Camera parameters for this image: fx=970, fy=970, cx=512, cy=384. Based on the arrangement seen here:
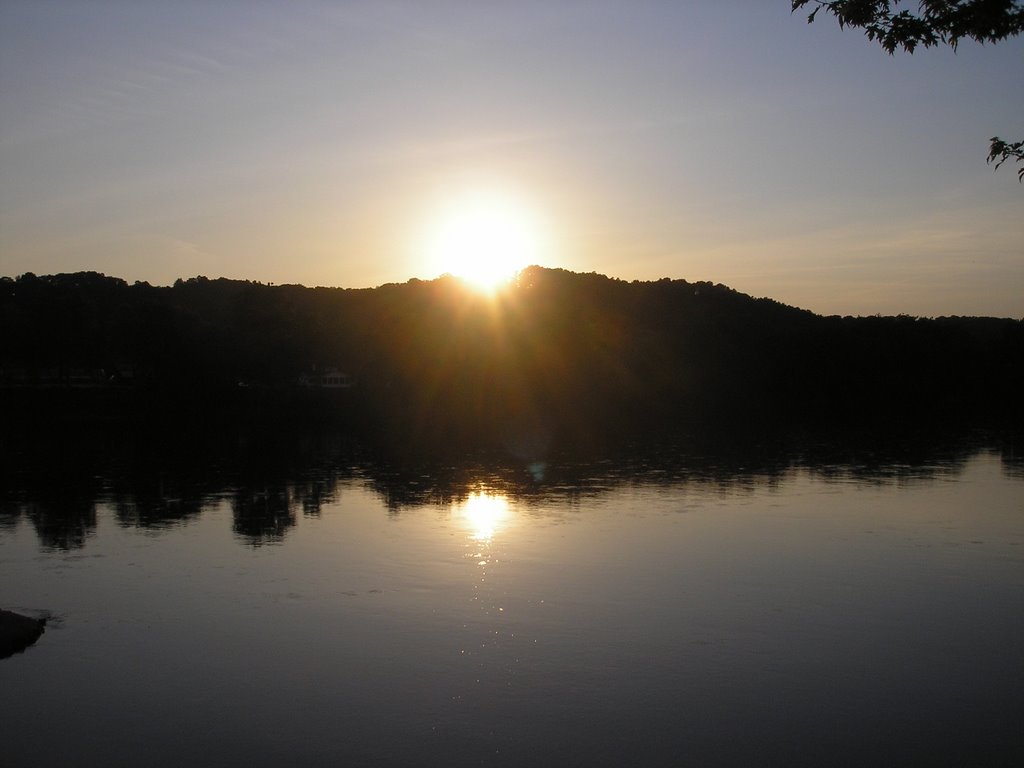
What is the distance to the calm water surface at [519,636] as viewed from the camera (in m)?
9.74

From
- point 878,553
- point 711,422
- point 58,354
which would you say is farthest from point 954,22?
point 58,354

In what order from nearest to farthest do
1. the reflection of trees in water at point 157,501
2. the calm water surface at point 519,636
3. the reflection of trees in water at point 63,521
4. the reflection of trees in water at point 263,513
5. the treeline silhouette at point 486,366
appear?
the calm water surface at point 519,636, the reflection of trees in water at point 63,521, the reflection of trees in water at point 263,513, the reflection of trees in water at point 157,501, the treeline silhouette at point 486,366

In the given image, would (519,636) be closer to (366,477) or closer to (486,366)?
(366,477)

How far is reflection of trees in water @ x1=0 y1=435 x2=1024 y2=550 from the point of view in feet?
79.4

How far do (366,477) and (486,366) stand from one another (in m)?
51.3

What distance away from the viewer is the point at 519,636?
13148mm

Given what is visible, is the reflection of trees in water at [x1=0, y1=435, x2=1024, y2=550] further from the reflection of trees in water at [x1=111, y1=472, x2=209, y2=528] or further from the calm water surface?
the calm water surface

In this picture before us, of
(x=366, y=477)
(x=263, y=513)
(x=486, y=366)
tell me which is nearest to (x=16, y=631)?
(x=263, y=513)

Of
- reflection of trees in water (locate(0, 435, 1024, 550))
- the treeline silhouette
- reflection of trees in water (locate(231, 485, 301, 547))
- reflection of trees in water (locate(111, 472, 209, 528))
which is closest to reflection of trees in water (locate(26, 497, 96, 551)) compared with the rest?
reflection of trees in water (locate(0, 435, 1024, 550))

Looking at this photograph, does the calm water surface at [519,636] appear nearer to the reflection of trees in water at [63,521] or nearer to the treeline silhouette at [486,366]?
the reflection of trees in water at [63,521]

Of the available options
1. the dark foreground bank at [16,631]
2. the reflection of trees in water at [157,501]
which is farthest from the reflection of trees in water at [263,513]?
the dark foreground bank at [16,631]

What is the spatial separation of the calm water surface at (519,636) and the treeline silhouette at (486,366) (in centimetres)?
2043

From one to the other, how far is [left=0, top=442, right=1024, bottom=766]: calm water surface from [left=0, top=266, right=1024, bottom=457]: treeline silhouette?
20.4 meters

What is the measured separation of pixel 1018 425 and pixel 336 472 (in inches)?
1673
